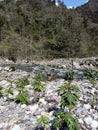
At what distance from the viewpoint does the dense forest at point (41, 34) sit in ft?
157

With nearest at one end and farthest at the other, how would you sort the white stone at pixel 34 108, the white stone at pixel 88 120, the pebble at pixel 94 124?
the pebble at pixel 94 124 → the white stone at pixel 88 120 → the white stone at pixel 34 108

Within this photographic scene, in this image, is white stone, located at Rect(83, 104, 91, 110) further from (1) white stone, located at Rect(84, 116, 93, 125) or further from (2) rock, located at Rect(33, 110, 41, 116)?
(2) rock, located at Rect(33, 110, 41, 116)

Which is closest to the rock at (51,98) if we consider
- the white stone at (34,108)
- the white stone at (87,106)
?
the white stone at (34,108)

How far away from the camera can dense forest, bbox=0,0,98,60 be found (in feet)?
157

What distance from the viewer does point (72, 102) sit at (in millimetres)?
10109

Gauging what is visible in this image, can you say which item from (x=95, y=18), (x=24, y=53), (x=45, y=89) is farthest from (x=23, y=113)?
(x=95, y=18)

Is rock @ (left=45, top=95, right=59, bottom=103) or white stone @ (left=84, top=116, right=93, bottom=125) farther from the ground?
rock @ (left=45, top=95, right=59, bottom=103)

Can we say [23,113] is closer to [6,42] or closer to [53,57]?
[53,57]

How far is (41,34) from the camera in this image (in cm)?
5925

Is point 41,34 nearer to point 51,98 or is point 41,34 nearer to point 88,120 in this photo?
point 51,98

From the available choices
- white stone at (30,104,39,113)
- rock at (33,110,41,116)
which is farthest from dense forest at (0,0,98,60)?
rock at (33,110,41,116)

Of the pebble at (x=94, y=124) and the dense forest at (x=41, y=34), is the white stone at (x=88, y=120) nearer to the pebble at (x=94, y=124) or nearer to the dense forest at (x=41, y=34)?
the pebble at (x=94, y=124)

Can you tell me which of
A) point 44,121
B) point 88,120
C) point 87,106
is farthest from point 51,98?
point 44,121

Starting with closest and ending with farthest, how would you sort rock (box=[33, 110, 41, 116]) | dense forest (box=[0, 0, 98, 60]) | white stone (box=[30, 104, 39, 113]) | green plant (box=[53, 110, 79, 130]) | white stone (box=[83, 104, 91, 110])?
green plant (box=[53, 110, 79, 130]) < rock (box=[33, 110, 41, 116]) < white stone (box=[30, 104, 39, 113]) < white stone (box=[83, 104, 91, 110]) < dense forest (box=[0, 0, 98, 60])
